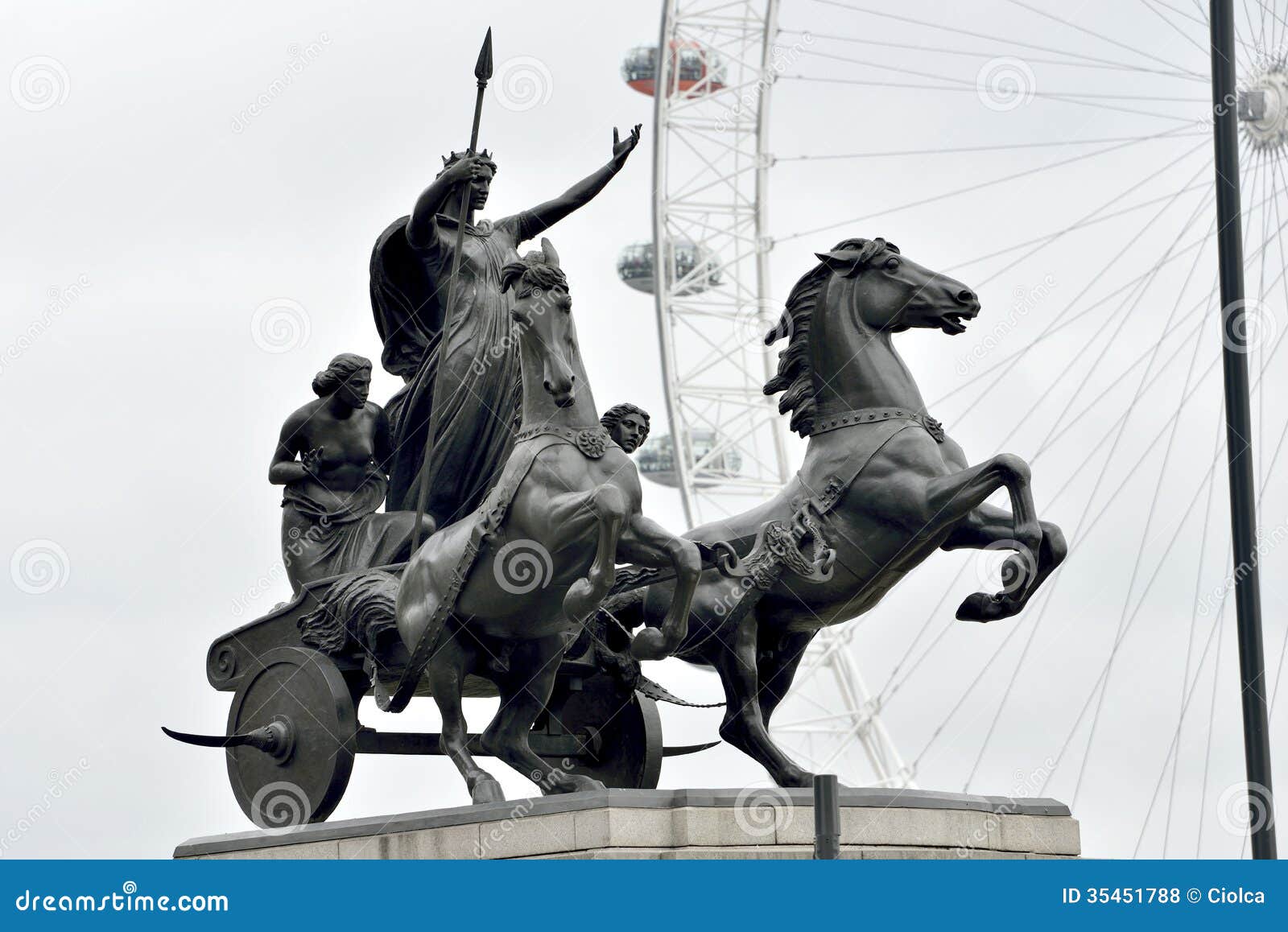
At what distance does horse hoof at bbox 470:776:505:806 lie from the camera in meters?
12.4

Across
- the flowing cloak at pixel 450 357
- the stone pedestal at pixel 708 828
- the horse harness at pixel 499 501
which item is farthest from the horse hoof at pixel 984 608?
the flowing cloak at pixel 450 357

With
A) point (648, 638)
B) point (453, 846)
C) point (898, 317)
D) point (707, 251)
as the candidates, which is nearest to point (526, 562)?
point (648, 638)

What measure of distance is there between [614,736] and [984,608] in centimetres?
269

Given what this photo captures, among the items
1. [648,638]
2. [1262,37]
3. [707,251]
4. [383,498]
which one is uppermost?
[707,251]

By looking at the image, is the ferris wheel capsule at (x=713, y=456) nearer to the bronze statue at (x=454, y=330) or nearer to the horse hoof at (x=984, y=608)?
the bronze statue at (x=454, y=330)

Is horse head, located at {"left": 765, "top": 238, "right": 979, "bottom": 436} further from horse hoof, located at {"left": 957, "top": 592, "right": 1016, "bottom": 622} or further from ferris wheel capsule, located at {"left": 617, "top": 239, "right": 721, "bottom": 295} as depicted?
ferris wheel capsule, located at {"left": 617, "top": 239, "right": 721, "bottom": 295}

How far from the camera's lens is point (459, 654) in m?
12.8

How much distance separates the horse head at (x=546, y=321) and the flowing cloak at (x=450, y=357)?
1754 mm

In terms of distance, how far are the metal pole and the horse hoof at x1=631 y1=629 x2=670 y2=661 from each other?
281 centimetres

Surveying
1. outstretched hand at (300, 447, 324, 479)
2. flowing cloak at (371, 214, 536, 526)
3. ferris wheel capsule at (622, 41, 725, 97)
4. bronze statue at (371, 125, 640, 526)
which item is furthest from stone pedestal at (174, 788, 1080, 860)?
ferris wheel capsule at (622, 41, 725, 97)

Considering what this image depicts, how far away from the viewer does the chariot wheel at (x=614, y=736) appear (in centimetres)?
1398

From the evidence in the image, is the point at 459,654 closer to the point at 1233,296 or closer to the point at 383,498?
the point at 383,498

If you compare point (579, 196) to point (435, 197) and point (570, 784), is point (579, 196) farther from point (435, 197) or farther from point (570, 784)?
point (570, 784)
